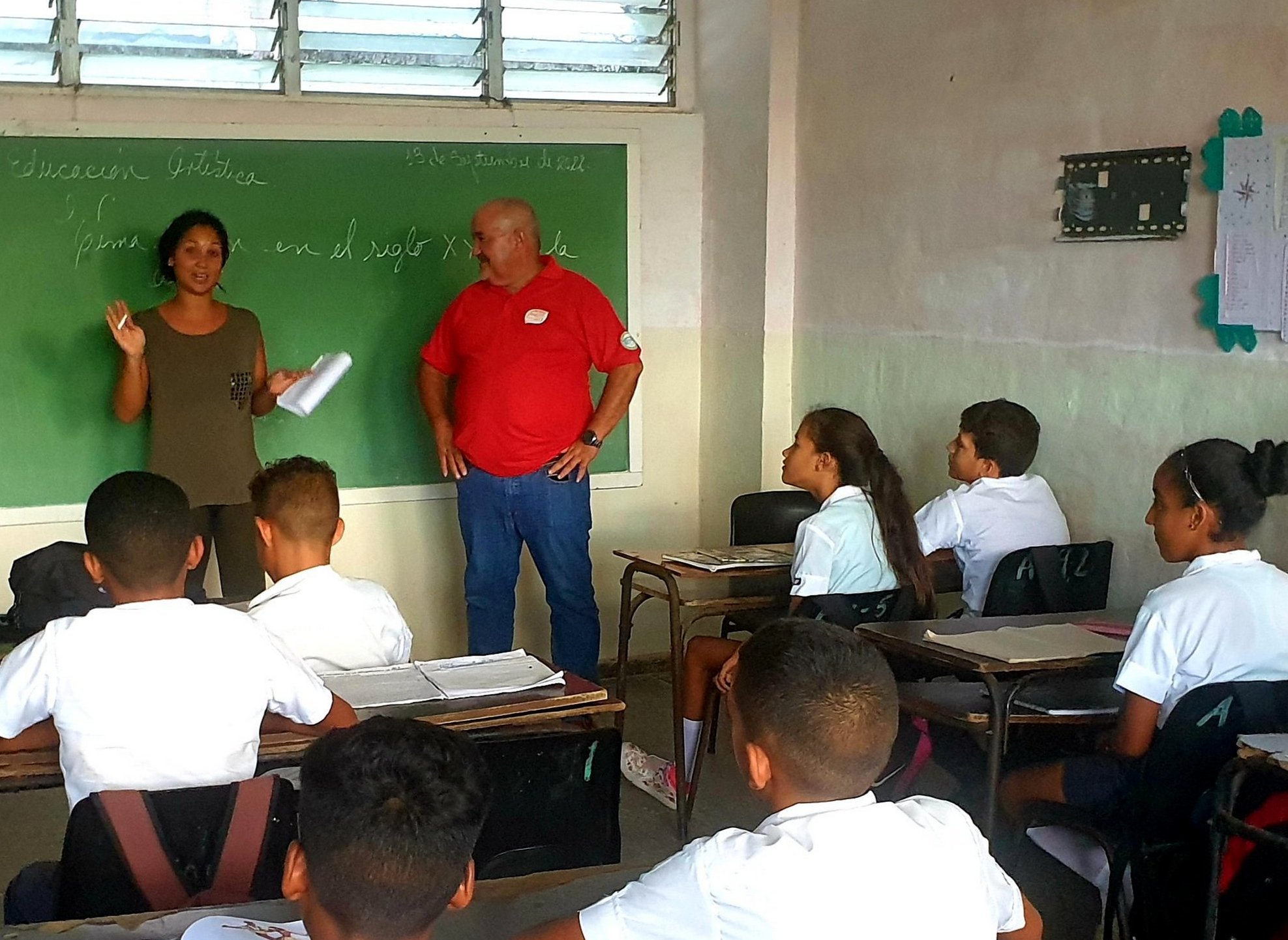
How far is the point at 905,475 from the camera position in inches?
178

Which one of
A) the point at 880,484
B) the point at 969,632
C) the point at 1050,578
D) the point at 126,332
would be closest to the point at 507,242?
the point at 126,332

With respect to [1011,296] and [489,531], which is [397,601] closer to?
[489,531]

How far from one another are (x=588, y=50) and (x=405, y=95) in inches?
28.2

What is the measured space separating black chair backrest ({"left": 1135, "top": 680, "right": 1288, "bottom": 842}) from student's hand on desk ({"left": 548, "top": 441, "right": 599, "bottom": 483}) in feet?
7.84

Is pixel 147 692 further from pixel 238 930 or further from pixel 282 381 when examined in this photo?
pixel 282 381

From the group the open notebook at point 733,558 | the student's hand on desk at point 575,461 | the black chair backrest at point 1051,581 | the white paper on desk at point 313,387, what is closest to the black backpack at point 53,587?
the white paper on desk at point 313,387

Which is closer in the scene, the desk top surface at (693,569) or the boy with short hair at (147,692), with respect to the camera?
the boy with short hair at (147,692)

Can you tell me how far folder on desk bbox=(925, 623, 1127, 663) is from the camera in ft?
9.00

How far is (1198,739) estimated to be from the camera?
2352 mm

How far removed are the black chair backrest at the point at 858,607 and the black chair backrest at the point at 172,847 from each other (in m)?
1.69

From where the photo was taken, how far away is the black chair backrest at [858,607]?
3.35 metres

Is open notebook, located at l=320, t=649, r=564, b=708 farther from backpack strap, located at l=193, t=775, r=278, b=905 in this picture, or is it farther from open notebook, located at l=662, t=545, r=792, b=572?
open notebook, located at l=662, t=545, r=792, b=572

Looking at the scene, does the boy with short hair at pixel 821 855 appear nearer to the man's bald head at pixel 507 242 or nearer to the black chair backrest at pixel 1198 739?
the black chair backrest at pixel 1198 739

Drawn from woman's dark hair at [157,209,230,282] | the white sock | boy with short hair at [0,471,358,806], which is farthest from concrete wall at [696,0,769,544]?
boy with short hair at [0,471,358,806]
